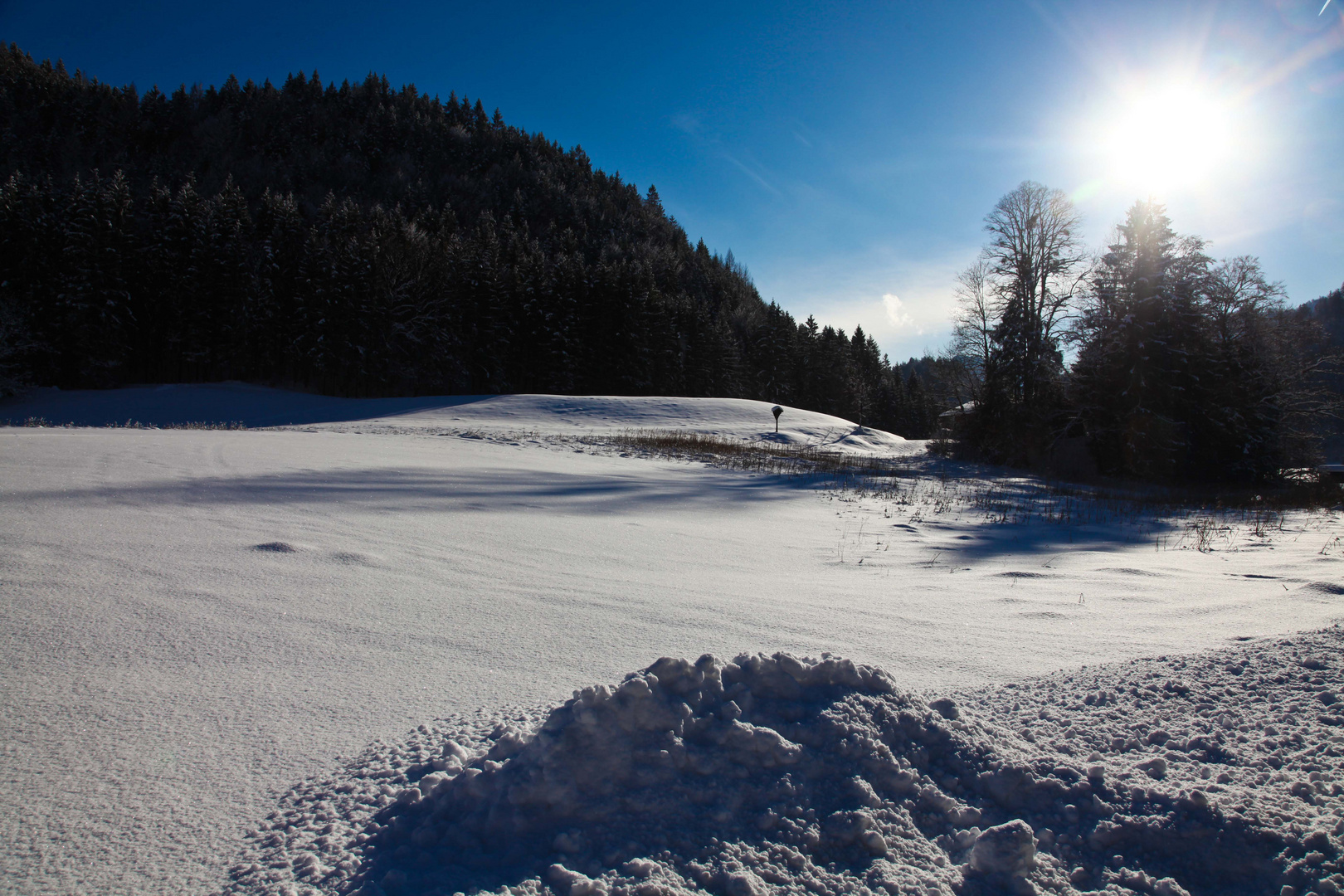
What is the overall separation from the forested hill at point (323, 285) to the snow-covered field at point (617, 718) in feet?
124

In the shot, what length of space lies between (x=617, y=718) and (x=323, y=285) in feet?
138

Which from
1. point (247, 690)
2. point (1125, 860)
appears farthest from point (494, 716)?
point (1125, 860)

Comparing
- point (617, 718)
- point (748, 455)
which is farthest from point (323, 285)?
point (617, 718)

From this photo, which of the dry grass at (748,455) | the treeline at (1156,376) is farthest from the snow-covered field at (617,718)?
the treeline at (1156,376)

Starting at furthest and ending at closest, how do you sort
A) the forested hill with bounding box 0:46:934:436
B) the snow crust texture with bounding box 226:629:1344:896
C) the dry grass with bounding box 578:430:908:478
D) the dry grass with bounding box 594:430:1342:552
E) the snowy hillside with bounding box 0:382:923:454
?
the forested hill with bounding box 0:46:934:436 → the snowy hillside with bounding box 0:382:923:454 → the dry grass with bounding box 578:430:908:478 → the dry grass with bounding box 594:430:1342:552 → the snow crust texture with bounding box 226:629:1344:896

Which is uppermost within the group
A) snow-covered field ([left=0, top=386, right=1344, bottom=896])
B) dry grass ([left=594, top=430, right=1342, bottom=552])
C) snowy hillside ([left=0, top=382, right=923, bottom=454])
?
snowy hillside ([left=0, top=382, right=923, bottom=454])

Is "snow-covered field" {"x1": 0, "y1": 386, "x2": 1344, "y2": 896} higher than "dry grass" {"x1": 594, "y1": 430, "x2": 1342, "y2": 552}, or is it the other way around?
"dry grass" {"x1": 594, "y1": 430, "x2": 1342, "y2": 552}

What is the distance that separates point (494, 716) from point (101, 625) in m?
1.79

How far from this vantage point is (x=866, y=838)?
1.38 m

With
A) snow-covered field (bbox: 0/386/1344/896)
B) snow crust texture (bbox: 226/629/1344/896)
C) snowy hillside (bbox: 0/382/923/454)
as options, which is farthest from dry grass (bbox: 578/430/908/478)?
snow crust texture (bbox: 226/629/1344/896)

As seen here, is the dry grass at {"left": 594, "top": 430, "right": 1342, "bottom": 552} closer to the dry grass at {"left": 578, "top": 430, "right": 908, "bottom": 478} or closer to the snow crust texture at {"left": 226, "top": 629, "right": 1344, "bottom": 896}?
the dry grass at {"left": 578, "top": 430, "right": 908, "bottom": 478}

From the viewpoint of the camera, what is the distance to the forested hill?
32.9m

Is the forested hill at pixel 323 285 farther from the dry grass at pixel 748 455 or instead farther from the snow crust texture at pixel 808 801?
the snow crust texture at pixel 808 801

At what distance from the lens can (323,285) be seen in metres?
36.2
